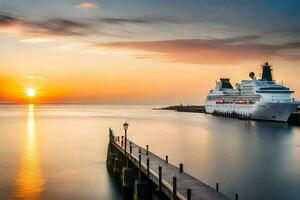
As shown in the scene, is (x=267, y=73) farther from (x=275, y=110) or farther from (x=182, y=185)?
(x=182, y=185)

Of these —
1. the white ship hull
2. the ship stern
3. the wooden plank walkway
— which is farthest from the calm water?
the white ship hull

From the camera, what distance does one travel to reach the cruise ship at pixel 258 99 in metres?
106

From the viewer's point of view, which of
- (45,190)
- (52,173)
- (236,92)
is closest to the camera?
(45,190)

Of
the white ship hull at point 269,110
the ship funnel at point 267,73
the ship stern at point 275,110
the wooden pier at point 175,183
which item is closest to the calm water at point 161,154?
the wooden pier at point 175,183

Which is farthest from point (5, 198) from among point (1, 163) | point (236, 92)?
point (236, 92)

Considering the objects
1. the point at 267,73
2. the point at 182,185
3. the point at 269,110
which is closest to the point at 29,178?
the point at 182,185

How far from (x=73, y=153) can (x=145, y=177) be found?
1065 inches

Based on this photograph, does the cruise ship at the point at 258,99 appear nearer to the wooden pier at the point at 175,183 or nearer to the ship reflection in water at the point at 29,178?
the ship reflection in water at the point at 29,178

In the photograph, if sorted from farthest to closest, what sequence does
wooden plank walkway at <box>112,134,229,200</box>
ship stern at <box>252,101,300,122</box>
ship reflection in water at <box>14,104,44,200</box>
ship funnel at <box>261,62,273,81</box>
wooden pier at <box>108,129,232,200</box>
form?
ship funnel at <box>261,62,273,81</box> → ship stern at <box>252,101,300,122</box> → ship reflection in water at <box>14,104,44,200</box> → wooden plank walkway at <box>112,134,229,200</box> → wooden pier at <box>108,129,232,200</box>

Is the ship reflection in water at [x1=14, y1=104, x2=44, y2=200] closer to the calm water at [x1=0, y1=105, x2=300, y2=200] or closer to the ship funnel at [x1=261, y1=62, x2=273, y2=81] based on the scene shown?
the calm water at [x1=0, y1=105, x2=300, y2=200]

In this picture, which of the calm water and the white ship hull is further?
the white ship hull

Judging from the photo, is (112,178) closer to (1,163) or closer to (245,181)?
(245,181)

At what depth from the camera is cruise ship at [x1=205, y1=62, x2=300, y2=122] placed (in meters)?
106

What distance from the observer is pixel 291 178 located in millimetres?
36312
